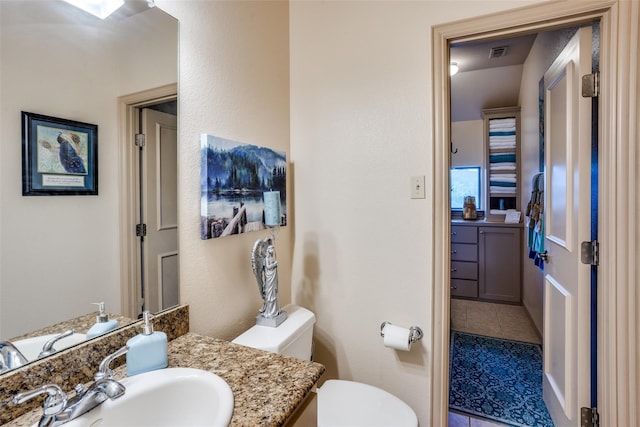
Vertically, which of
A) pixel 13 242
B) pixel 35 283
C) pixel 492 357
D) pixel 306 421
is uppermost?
pixel 13 242

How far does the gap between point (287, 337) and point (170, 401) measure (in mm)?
568

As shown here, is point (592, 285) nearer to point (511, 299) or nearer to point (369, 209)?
point (369, 209)

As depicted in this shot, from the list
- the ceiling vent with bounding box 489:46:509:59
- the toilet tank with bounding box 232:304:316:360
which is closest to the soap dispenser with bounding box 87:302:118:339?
the toilet tank with bounding box 232:304:316:360

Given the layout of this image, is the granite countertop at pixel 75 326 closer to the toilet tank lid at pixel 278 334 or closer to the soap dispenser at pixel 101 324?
the soap dispenser at pixel 101 324

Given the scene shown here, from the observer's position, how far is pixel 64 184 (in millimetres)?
812

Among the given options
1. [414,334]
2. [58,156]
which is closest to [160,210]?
[58,156]

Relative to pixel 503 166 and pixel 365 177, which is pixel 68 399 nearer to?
pixel 365 177

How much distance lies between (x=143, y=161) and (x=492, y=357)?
8.79ft

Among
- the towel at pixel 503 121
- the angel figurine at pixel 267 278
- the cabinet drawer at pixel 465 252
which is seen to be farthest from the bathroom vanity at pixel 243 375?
the towel at pixel 503 121

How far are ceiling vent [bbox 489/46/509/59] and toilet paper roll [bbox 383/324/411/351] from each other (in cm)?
266

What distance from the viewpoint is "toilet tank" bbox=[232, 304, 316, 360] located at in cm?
123

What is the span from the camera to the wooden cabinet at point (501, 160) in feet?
11.8

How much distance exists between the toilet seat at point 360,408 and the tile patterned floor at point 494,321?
189 centimetres

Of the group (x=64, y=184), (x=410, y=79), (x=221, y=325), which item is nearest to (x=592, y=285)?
(x=410, y=79)
